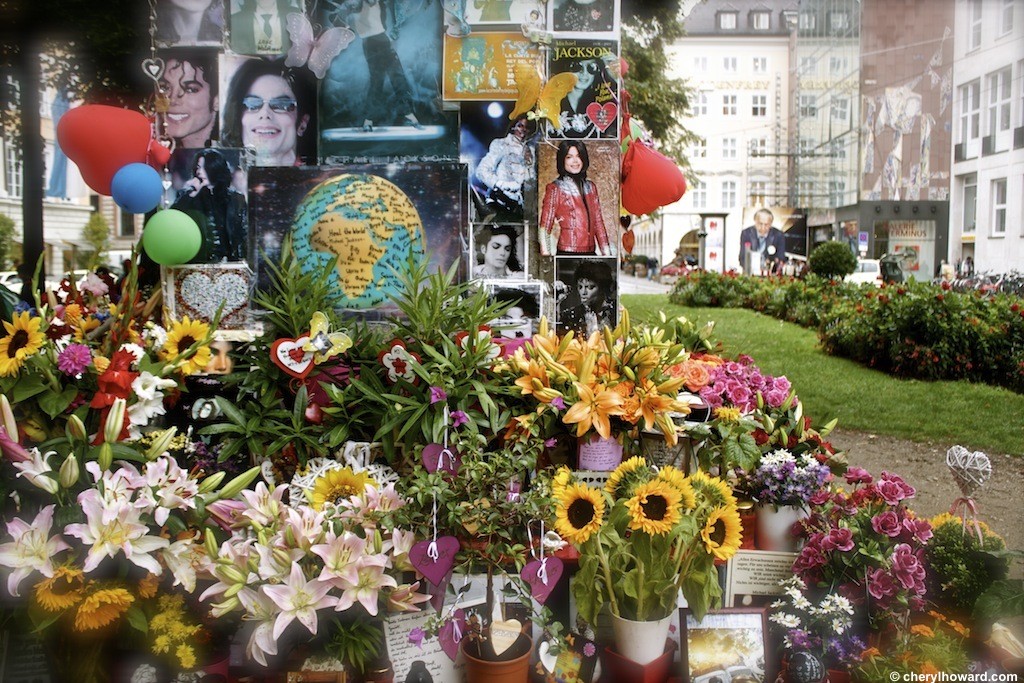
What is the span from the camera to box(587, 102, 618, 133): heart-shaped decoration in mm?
3350

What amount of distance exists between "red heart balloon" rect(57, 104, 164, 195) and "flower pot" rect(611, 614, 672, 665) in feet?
8.01

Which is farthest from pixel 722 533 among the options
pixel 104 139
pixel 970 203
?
pixel 970 203

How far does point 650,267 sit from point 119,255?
3518 cm

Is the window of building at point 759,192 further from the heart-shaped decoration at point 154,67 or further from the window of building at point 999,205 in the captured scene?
the heart-shaped decoration at point 154,67

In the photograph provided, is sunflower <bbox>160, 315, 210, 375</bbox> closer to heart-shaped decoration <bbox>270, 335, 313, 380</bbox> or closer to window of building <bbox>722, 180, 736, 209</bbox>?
heart-shaped decoration <bbox>270, 335, 313, 380</bbox>

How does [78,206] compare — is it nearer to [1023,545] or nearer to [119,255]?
[119,255]

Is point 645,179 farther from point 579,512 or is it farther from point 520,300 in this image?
point 579,512

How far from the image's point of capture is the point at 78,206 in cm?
408

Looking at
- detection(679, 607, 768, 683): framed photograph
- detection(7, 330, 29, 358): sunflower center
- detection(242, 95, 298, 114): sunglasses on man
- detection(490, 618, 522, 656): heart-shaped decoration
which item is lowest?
detection(679, 607, 768, 683): framed photograph

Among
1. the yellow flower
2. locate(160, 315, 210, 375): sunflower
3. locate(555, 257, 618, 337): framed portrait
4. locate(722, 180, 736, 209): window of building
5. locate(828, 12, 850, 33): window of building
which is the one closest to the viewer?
the yellow flower

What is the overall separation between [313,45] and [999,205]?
12652 mm

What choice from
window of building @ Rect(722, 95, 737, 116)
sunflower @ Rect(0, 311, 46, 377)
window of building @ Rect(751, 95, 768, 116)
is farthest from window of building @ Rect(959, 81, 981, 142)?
window of building @ Rect(751, 95, 768, 116)

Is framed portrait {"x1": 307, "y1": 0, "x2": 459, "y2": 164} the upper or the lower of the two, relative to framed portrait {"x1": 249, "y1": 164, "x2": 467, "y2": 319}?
upper

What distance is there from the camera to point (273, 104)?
3.34 m
